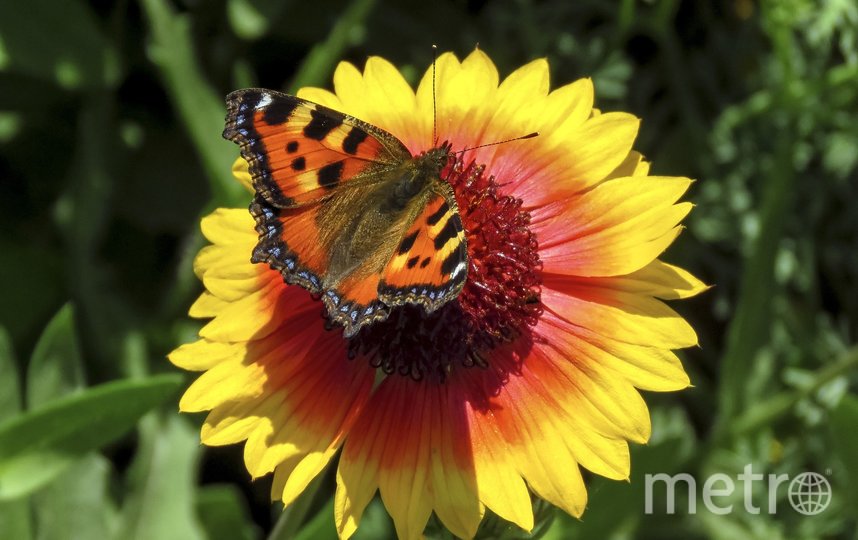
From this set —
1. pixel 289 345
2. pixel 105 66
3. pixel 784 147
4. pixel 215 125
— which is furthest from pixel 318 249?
pixel 784 147

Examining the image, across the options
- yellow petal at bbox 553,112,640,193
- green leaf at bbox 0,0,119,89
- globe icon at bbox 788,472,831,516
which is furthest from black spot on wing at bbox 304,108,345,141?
globe icon at bbox 788,472,831,516

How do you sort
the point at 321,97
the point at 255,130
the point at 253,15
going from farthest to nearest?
1. the point at 253,15
2. the point at 321,97
3. the point at 255,130

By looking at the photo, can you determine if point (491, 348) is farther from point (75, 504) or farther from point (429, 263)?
point (75, 504)

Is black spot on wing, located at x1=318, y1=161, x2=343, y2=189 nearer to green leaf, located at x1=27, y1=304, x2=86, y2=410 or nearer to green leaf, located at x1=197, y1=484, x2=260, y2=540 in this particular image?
green leaf, located at x1=27, y1=304, x2=86, y2=410

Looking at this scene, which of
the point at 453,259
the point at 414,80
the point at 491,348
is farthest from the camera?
the point at 414,80

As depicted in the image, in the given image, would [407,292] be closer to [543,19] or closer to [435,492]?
[435,492]

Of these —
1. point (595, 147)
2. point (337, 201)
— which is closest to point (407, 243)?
point (337, 201)
